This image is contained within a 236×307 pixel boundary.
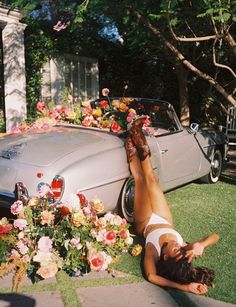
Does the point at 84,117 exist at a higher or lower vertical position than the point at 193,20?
lower

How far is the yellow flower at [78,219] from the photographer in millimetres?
3801

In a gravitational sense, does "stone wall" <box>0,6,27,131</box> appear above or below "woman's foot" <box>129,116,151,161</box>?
above

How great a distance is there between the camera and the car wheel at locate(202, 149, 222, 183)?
7371 mm

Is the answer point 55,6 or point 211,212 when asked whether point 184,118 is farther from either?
point 211,212

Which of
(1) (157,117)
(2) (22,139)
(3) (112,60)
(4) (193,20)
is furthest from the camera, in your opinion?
(3) (112,60)

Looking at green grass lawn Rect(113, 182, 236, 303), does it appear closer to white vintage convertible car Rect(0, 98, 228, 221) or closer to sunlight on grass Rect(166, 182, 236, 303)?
sunlight on grass Rect(166, 182, 236, 303)

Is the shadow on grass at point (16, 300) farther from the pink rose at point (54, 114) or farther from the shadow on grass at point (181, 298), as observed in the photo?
the pink rose at point (54, 114)

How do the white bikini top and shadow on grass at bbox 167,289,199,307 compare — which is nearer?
shadow on grass at bbox 167,289,199,307

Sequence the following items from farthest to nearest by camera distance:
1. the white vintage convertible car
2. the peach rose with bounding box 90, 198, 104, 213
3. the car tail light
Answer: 1. the white vintage convertible car
2. the car tail light
3. the peach rose with bounding box 90, 198, 104, 213

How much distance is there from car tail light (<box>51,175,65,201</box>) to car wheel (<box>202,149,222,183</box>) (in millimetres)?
3576

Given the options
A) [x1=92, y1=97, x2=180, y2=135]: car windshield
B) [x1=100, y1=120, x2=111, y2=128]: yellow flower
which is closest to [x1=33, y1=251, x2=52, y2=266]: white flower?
[x1=100, y1=120, x2=111, y2=128]: yellow flower

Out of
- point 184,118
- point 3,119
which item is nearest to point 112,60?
point 184,118

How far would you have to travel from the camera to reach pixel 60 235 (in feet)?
12.6

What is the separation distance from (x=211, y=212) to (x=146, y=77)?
9.97m
